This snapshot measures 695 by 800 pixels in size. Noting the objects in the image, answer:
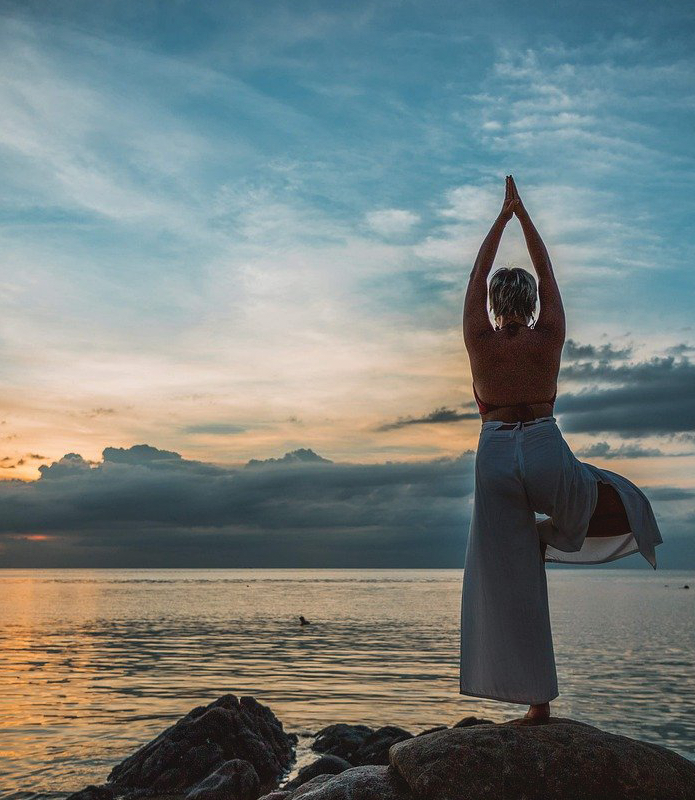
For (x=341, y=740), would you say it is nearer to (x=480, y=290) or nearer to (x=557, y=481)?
(x=557, y=481)

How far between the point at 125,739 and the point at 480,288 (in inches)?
609

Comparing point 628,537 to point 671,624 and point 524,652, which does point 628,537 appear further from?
point 671,624

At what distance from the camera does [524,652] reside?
19.9 feet

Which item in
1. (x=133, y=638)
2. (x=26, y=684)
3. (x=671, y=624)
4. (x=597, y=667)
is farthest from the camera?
(x=671, y=624)

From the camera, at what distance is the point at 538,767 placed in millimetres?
6195

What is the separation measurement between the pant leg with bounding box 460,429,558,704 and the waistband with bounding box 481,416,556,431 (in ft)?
0.14

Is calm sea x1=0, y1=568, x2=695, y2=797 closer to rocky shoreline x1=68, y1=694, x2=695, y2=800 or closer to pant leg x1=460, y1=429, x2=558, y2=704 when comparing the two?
rocky shoreline x1=68, y1=694, x2=695, y2=800

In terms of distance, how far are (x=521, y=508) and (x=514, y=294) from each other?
5.22ft

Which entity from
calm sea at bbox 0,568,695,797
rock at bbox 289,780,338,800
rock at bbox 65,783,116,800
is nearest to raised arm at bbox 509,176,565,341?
rock at bbox 289,780,338,800

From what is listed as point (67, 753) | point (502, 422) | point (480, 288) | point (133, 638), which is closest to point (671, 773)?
point (502, 422)

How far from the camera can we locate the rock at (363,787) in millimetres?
6445

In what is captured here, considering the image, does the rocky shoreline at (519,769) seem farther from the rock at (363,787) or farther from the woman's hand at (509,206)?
the woman's hand at (509,206)

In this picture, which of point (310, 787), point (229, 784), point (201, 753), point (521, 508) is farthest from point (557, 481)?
point (201, 753)

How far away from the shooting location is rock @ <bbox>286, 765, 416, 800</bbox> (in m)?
6.45
